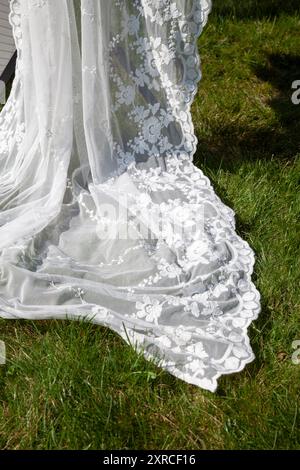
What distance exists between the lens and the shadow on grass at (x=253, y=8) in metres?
4.56

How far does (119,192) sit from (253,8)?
284 centimetres

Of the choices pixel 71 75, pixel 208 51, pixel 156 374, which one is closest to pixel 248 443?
pixel 156 374

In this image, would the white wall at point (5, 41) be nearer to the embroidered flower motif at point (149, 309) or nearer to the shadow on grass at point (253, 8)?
the shadow on grass at point (253, 8)

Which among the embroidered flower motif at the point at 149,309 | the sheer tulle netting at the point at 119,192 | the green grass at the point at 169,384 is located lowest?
the green grass at the point at 169,384

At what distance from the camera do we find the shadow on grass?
456 centimetres

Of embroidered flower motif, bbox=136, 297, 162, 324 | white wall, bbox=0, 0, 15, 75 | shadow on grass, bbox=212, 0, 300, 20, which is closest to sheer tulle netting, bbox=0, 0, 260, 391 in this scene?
embroidered flower motif, bbox=136, 297, 162, 324

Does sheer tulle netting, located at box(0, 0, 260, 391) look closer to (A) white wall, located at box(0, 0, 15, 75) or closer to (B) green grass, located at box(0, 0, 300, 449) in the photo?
(B) green grass, located at box(0, 0, 300, 449)

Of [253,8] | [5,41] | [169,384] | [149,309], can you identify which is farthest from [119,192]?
[253,8]

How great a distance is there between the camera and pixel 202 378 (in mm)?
1863

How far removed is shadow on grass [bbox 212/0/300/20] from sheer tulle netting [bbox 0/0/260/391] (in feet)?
7.57

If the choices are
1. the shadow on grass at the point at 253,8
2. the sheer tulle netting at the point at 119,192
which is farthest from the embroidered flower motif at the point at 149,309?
the shadow on grass at the point at 253,8

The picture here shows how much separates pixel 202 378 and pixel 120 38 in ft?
5.13

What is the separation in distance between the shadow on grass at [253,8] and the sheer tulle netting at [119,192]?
2.31 m

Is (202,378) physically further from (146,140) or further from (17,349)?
(146,140)
